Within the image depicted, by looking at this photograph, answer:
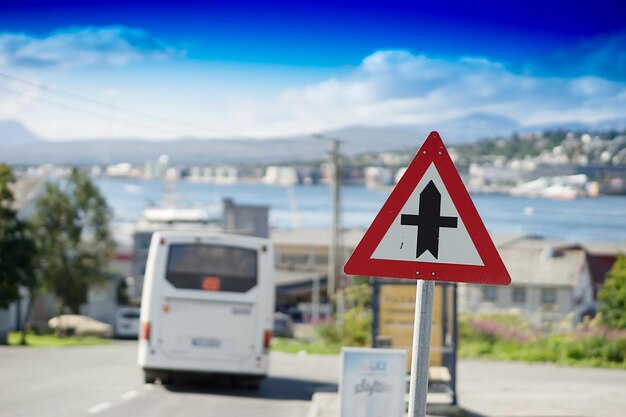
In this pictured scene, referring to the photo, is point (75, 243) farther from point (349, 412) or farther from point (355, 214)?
point (355, 214)

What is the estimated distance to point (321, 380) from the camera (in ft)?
68.1

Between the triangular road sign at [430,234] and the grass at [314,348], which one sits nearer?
the triangular road sign at [430,234]

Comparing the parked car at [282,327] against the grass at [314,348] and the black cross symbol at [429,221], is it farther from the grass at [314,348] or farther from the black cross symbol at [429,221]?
the black cross symbol at [429,221]

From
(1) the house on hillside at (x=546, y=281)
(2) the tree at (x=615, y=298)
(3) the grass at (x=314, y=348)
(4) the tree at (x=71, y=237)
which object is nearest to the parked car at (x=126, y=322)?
(4) the tree at (x=71, y=237)

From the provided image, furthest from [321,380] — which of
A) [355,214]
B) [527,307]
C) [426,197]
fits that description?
[355,214]

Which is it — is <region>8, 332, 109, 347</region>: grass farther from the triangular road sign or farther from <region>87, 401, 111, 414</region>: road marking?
the triangular road sign

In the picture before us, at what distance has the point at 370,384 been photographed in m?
9.41

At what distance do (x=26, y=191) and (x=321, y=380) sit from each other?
141ft

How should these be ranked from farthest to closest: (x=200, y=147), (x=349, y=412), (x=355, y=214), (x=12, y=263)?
(x=200, y=147), (x=355, y=214), (x=12, y=263), (x=349, y=412)

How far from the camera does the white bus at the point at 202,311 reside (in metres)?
16.6

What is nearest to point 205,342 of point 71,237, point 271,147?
point 71,237

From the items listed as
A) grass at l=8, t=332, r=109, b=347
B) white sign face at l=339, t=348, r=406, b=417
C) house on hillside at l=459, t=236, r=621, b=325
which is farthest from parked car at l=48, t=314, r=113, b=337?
white sign face at l=339, t=348, r=406, b=417

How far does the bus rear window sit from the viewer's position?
16828 millimetres

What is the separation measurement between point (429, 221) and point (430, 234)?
69 mm
